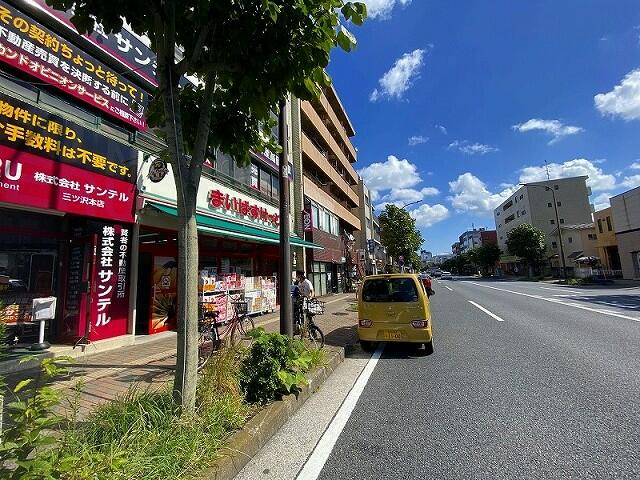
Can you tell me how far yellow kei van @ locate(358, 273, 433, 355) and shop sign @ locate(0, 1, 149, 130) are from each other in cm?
578

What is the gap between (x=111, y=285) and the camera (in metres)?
8.03

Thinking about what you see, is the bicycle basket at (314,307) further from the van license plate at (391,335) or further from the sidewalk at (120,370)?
the van license plate at (391,335)

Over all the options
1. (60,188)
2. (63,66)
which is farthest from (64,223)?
(63,66)

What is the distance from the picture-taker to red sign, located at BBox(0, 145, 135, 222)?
601 cm

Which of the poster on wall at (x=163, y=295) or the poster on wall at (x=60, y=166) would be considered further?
the poster on wall at (x=163, y=295)

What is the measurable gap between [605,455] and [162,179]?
1002 cm

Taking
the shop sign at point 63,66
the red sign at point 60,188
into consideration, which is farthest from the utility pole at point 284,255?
the red sign at point 60,188

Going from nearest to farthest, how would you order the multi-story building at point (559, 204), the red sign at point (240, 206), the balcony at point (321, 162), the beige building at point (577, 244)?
the red sign at point (240, 206), the balcony at point (321, 162), the beige building at point (577, 244), the multi-story building at point (559, 204)

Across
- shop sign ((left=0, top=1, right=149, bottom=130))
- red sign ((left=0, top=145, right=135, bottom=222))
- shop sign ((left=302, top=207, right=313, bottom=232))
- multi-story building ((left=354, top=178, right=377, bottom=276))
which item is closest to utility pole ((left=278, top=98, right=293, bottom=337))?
shop sign ((left=0, top=1, right=149, bottom=130))

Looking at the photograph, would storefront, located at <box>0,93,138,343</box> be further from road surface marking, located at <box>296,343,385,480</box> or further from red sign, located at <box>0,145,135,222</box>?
road surface marking, located at <box>296,343,385,480</box>

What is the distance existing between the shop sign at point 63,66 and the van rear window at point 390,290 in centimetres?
571

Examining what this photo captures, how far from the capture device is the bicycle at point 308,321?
788cm

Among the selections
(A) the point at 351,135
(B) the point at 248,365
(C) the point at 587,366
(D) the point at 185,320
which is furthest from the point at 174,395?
→ (A) the point at 351,135

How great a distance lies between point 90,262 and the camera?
25.0ft
